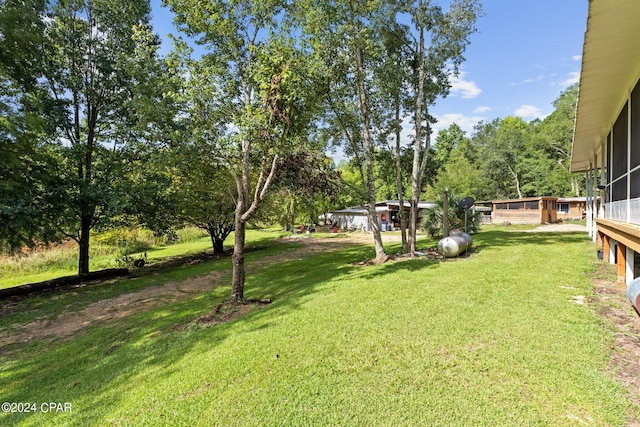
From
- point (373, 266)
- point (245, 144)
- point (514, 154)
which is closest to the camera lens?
point (245, 144)

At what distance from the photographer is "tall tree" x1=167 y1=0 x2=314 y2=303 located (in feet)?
19.5

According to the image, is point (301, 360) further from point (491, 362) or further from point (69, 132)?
point (69, 132)

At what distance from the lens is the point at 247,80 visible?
21.3 feet

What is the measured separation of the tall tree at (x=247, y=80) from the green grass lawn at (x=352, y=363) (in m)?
2.28

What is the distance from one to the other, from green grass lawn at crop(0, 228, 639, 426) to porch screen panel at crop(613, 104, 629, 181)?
8.10 ft

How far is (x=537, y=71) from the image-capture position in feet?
58.6

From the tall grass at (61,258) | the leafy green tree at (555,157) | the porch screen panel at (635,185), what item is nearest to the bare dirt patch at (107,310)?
the tall grass at (61,258)

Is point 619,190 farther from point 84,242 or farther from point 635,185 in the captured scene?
point 84,242

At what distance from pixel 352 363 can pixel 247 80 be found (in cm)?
580

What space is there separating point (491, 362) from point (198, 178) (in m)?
13.3

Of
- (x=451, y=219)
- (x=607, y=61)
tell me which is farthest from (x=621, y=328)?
(x=451, y=219)

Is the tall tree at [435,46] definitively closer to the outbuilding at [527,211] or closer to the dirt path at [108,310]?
the dirt path at [108,310]

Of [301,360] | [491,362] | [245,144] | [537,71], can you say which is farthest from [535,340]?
[537,71]

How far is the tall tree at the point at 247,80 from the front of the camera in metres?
5.93
